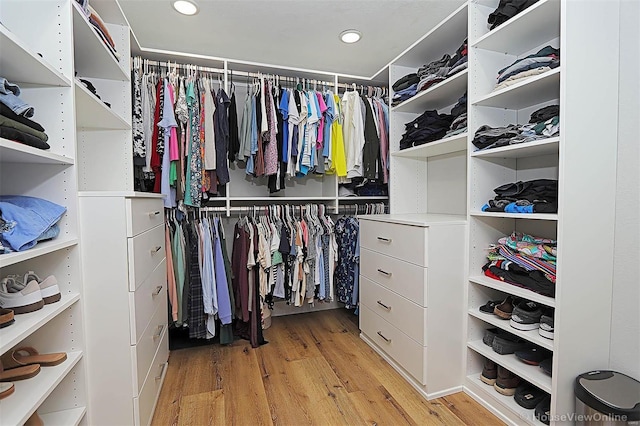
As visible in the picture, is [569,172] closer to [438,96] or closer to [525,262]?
[525,262]

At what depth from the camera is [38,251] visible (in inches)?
37.6

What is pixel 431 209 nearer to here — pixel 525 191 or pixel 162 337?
pixel 525 191

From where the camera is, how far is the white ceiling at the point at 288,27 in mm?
1854

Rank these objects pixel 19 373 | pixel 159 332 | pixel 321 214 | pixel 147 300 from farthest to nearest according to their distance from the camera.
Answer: pixel 321 214
pixel 159 332
pixel 147 300
pixel 19 373

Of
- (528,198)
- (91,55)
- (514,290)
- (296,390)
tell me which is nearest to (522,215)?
(528,198)

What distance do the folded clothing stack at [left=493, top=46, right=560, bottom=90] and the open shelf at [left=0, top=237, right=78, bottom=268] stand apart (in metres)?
1.99

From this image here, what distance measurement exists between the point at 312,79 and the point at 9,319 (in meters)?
2.45

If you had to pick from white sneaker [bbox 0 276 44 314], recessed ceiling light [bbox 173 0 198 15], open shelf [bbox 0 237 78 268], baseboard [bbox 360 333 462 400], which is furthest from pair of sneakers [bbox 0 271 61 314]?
baseboard [bbox 360 333 462 400]

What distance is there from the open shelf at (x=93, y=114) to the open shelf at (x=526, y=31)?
1.89 meters

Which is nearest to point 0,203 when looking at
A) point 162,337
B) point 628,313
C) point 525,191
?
point 162,337

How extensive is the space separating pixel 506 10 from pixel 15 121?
2047 mm

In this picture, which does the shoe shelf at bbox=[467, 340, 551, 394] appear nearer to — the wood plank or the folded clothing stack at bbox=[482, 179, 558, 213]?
the folded clothing stack at bbox=[482, 179, 558, 213]

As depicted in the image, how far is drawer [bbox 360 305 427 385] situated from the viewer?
70.3 inches

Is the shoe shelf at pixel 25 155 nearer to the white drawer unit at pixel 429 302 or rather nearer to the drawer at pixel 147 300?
the drawer at pixel 147 300
